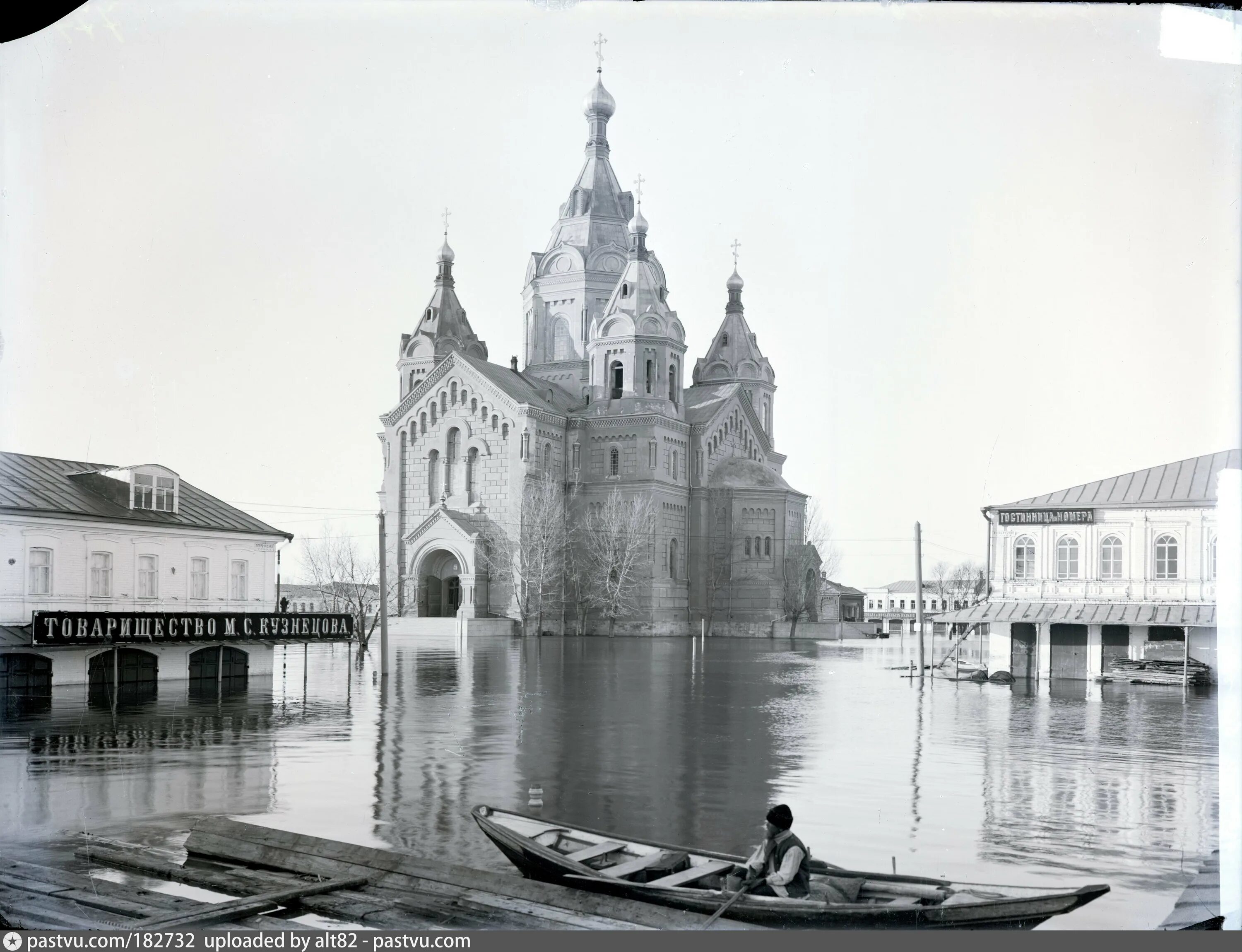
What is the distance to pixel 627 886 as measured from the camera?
836 cm

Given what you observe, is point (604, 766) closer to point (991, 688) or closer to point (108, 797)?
point (108, 797)

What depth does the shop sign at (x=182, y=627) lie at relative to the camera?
65.3ft

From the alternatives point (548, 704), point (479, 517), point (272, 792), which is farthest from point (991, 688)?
point (479, 517)

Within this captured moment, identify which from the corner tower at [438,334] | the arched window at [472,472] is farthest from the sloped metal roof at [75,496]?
the corner tower at [438,334]

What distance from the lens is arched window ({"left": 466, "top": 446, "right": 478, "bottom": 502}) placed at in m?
56.0

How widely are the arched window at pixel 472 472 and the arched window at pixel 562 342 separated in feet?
43.3

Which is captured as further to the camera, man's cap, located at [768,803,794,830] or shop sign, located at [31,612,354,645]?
shop sign, located at [31,612,354,645]

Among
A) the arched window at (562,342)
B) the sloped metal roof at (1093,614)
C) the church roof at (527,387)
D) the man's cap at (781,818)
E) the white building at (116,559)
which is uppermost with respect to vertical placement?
the arched window at (562,342)

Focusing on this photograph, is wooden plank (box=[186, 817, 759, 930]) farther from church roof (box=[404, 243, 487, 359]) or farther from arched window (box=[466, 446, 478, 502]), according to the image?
church roof (box=[404, 243, 487, 359])

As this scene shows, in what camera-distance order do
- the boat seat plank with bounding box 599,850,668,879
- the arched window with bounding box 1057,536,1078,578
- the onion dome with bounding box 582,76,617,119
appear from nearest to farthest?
the boat seat plank with bounding box 599,850,668,879
the arched window with bounding box 1057,536,1078,578
the onion dome with bounding box 582,76,617,119

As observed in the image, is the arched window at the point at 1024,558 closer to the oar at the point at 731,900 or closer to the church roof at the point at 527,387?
the oar at the point at 731,900

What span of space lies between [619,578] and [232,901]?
44.9 meters

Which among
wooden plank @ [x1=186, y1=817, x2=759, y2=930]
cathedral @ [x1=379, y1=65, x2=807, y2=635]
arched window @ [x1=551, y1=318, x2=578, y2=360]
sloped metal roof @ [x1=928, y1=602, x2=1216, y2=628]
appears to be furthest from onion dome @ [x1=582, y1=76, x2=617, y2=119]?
wooden plank @ [x1=186, y1=817, x2=759, y2=930]

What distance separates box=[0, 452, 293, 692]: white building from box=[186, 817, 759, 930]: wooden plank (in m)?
11.8
